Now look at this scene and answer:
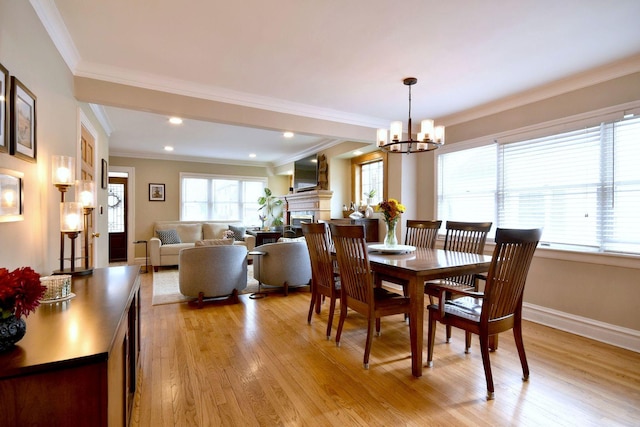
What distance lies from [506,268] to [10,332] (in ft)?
7.71

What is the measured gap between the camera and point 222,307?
12.7 ft

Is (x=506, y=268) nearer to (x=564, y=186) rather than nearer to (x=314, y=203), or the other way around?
(x=564, y=186)

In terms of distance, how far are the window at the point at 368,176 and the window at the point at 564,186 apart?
1.42m

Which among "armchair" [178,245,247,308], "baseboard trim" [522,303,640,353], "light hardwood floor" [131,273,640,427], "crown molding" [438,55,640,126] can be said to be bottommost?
"light hardwood floor" [131,273,640,427]

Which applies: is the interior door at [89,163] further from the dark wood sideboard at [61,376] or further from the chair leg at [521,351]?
the chair leg at [521,351]

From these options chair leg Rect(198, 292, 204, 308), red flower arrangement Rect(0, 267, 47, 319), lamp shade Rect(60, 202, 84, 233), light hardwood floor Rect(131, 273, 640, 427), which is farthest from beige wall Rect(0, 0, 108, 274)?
chair leg Rect(198, 292, 204, 308)

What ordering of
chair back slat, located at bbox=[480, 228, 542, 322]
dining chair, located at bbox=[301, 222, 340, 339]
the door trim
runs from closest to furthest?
1. chair back slat, located at bbox=[480, 228, 542, 322]
2. dining chair, located at bbox=[301, 222, 340, 339]
3. the door trim

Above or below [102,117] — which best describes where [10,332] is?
below

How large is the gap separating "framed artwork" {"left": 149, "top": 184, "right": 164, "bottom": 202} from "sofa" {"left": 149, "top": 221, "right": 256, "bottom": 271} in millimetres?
556

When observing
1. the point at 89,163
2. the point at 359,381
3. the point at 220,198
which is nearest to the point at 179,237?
the point at 220,198

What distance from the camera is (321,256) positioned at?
3135 millimetres

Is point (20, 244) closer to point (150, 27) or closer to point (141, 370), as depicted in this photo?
point (141, 370)

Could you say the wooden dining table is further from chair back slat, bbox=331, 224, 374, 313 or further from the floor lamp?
the floor lamp

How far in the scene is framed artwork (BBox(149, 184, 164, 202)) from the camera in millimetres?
7393
